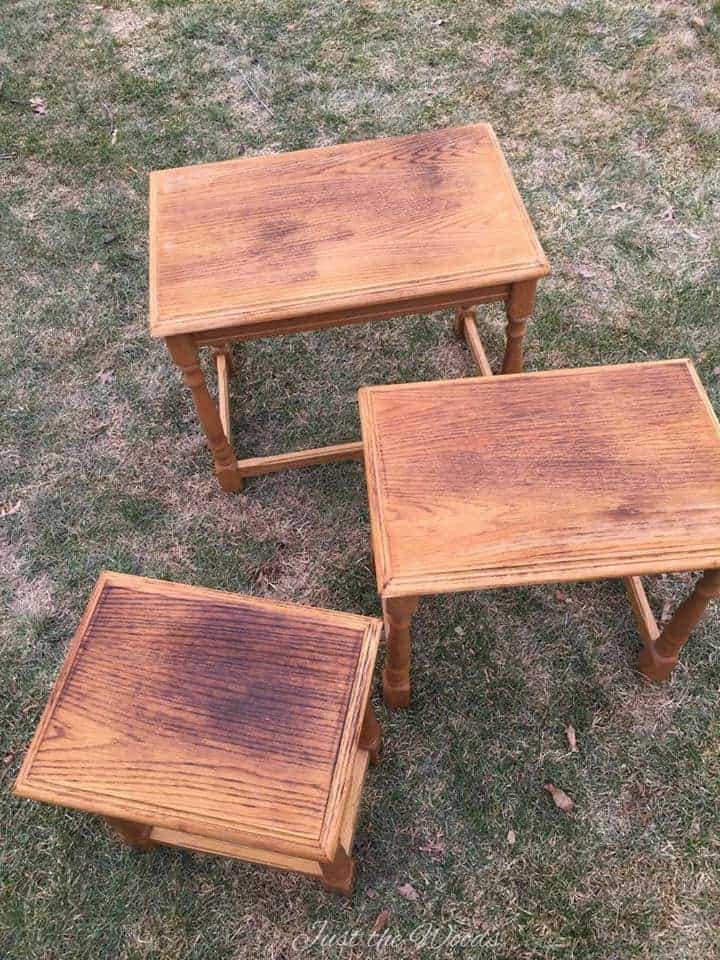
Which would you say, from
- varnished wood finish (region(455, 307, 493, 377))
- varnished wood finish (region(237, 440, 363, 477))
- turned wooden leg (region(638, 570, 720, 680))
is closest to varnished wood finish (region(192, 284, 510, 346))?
varnished wood finish (region(237, 440, 363, 477))

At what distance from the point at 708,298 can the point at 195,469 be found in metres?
2.93

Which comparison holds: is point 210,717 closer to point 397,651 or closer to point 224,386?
point 397,651

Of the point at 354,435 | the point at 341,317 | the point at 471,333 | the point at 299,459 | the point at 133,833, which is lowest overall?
the point at 133,833

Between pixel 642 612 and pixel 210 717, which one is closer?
pixel 210 717

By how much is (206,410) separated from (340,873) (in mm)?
1732

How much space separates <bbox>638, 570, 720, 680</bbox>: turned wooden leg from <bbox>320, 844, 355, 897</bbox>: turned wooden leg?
1.31 m

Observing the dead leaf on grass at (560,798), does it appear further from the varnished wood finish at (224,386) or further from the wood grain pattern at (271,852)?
the varnished wood finish at (224,386)

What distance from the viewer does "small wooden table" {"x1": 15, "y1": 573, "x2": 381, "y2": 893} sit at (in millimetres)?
1646

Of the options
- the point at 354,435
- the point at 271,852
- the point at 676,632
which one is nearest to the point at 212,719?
the point at 271,852

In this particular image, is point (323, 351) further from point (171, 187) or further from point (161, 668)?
point (161, 668)

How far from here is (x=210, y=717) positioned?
5.76 ft

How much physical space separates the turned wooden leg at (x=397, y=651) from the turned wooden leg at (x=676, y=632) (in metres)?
0.92

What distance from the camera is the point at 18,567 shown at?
2.98m

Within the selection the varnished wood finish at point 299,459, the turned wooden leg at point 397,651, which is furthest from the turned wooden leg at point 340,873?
the varnished wood finish at point 299,459
